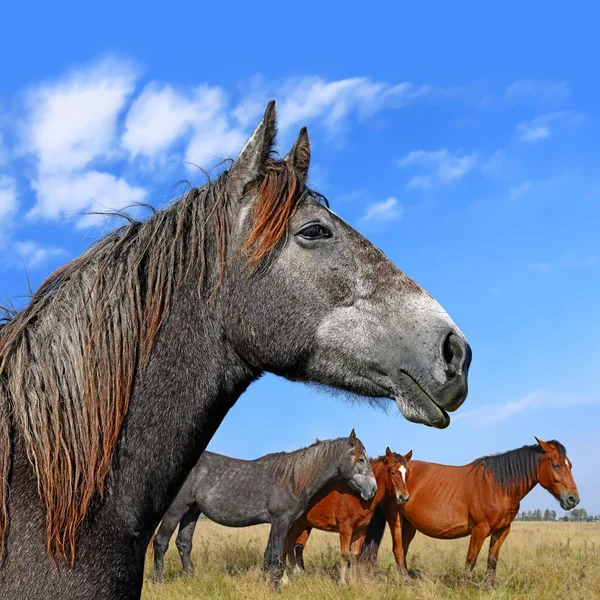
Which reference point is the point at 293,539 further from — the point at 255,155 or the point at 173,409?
the point at 255,155

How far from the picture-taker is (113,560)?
7.86ft

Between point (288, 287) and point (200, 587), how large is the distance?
28.8ft

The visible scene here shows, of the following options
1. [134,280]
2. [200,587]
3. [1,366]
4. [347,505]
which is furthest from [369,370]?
[347,505]

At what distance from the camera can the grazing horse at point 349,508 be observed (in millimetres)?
11930

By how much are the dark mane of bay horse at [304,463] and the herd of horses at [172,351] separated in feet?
32.5

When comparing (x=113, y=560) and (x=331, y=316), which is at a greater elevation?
(x=331, y=316)

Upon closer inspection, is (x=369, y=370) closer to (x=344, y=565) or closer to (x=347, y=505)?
(x=344, y=565)

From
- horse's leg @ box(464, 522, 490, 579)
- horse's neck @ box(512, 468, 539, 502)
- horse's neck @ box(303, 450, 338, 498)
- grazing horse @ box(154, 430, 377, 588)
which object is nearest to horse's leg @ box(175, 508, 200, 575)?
Result: grazing horse @ box(154, 430, 377, 588)

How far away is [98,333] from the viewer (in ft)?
8.50

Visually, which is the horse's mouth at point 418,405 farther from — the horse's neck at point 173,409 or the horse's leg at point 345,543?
the horse's leg at point 345,543

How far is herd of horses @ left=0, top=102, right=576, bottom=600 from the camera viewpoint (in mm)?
2393

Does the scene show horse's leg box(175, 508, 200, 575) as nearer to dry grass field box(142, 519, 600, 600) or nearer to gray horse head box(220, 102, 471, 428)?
dry grass field box(142, 519, 600, 600)

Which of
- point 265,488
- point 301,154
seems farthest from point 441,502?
point 301,154

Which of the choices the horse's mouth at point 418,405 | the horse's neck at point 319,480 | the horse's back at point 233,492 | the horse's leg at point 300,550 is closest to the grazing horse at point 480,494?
the horse's leg at point 300,550
